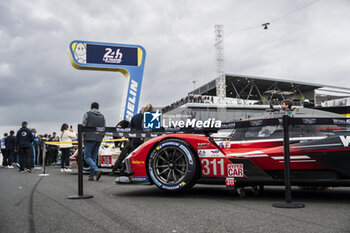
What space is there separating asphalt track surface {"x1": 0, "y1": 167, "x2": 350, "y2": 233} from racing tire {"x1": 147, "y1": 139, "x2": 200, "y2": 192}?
20 centimetres

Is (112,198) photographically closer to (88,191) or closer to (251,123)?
(88,191)

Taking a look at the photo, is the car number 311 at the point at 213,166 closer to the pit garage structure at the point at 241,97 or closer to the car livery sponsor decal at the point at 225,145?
the car livery sponsor decal at the point at 225,145

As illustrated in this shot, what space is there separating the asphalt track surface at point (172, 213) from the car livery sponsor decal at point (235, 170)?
0.33 m

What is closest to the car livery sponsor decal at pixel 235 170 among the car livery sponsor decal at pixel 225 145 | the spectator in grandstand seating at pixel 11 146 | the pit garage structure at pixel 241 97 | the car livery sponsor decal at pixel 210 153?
the car livery sponsor decal at pixel 210 153

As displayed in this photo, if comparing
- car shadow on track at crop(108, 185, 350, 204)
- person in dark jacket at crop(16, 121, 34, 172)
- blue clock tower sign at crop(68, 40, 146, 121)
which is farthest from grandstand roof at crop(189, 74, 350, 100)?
car shadow on track at crop(108, 185, 350, 204)

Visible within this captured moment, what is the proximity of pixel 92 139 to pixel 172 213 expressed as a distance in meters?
4.44

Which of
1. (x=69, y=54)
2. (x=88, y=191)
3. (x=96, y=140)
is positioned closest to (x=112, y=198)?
(x=88, y=191)

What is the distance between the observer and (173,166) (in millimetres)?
5051

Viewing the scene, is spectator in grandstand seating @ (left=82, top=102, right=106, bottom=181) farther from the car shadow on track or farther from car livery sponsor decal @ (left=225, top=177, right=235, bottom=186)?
car livery sponsor decal @ (left=225, top=177, right=235, bottom=186)

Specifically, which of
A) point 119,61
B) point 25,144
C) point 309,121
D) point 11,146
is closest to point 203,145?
point 309,121

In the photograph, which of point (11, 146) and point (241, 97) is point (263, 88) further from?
point (11, 146)

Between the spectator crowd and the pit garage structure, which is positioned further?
the pit garage structure

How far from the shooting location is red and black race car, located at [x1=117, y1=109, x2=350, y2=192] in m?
4.34

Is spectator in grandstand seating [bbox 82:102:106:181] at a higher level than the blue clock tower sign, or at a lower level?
lower
